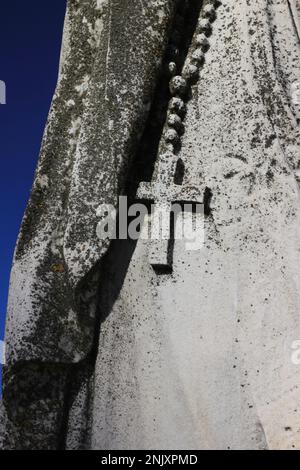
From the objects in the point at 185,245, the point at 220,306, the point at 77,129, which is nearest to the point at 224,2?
the point at 77,129

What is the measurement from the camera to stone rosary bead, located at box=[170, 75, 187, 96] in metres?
3.30

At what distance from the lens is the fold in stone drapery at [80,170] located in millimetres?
2994

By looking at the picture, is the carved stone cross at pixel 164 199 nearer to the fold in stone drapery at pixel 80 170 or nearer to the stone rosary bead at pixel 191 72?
the fold in stone drapery at pixel 80 170

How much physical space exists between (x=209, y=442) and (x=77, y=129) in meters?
1.51

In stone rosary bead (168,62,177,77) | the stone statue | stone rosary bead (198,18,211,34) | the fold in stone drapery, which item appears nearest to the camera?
the stone statue

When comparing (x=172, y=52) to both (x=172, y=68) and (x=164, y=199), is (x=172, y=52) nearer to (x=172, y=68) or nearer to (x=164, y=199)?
(x=172, y=68)

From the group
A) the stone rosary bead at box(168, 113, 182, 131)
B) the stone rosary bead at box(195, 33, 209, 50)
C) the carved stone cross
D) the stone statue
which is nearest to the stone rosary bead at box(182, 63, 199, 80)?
the stone statue

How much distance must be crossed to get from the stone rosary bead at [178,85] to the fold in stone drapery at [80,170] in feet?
0.31

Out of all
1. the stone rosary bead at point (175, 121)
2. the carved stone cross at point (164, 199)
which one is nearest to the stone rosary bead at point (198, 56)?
the stone rosary bead at point (175, 121)

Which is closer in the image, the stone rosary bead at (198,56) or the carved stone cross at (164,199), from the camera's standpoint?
the carved stone cross at (164,199)

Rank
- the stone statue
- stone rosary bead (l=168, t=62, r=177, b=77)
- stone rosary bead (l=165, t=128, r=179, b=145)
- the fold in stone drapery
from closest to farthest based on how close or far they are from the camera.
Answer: the stone statue → the fold in stone drapery → stone rosary bead (l=165, t=128, r=179, b=145) → stone rosary bead (l=168, t=62, r=177, b=77)

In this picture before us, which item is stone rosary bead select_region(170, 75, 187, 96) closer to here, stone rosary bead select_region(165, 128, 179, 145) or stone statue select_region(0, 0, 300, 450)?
stone statue select_region(0, 0, 300, 450)

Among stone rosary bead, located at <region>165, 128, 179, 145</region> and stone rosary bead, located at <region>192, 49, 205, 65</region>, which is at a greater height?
stone rosary bead, located at <region>192, 49, 205, 65</region>

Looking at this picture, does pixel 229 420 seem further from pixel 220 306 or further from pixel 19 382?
pixel 19 382
